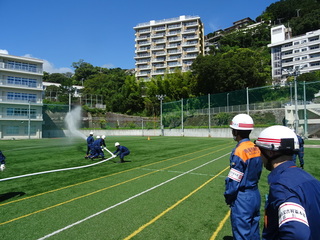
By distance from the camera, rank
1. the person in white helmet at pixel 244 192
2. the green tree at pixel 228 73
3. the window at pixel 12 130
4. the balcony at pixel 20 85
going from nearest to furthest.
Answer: the person in white helmet at pixel 244 192 < the green tree at pixel 228 73 < the balcony at pixel 20 85 < the window at pixel 12 130

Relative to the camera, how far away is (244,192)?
3.50 m

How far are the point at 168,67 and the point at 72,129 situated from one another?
44.1 m

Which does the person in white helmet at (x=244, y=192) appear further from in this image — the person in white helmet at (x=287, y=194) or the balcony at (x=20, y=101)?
the balcony at (x=20, y=101)

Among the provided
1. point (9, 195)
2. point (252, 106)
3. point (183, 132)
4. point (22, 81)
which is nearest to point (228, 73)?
point (252, 106)

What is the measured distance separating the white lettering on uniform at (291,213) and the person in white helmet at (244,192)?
1655 millimetres

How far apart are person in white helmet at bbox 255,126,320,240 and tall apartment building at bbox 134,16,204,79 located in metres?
84.9

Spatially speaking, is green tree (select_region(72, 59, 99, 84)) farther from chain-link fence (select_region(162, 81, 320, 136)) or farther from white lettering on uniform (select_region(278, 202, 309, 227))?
white lettering on uniform (select_region(278, 202, 309, 227))

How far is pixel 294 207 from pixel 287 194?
101mm

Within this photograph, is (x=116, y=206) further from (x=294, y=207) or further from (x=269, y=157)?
(x=294, y=207)

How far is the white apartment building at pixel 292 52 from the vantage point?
67.8m

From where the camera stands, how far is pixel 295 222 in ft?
5.42

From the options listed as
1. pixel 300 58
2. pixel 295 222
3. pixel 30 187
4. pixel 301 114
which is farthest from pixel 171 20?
pixel 295 222

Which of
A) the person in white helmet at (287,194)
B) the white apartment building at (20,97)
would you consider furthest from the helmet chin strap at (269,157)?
the white apartment building at (20,97)

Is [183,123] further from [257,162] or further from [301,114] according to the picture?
[257,162]
